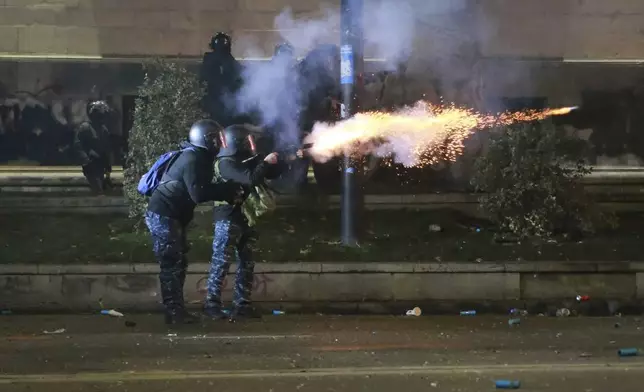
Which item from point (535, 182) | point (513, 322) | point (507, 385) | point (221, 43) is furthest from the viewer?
point (221, 43)

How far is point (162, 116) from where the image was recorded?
10125mm

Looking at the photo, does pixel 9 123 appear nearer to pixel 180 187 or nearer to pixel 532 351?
pixel 180 187

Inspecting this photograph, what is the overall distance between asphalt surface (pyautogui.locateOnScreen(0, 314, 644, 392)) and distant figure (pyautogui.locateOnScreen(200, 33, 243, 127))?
3.89 meters

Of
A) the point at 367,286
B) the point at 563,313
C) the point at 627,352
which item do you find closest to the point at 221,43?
the point at 367,286

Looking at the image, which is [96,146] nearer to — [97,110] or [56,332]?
[97,110]

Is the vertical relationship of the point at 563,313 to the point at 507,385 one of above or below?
below

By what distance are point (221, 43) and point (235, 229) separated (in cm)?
677

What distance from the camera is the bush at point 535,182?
10047 millimetres

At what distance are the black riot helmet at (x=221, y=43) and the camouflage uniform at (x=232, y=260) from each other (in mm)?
5962

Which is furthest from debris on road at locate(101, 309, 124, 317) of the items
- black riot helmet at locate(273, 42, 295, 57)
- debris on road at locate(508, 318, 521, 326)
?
black riot helmet at locate(273, 42, 295, 57)

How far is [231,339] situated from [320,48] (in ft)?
19.3

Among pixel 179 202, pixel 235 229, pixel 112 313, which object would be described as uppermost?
pixel 179 202

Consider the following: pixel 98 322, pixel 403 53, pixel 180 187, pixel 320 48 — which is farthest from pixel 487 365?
pixel 403 53

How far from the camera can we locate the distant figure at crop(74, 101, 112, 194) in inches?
520
